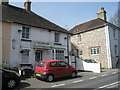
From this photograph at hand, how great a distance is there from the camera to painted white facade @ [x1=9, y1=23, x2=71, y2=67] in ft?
40.8

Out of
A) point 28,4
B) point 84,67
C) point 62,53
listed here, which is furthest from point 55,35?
point 28,4

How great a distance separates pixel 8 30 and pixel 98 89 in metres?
10.3

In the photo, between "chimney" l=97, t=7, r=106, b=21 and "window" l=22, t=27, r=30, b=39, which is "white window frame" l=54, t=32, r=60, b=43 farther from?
"chimney" l=97, t=7, r=106, b=21

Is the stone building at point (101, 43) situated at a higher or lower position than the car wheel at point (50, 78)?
higher

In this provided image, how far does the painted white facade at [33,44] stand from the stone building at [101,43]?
8.12m

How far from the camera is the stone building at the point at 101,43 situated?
67.9 feet

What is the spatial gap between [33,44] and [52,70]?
17.2 feet

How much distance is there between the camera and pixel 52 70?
9.72 metres

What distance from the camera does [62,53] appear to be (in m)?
16.7

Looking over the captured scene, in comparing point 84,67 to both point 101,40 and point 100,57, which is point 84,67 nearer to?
point 100,57

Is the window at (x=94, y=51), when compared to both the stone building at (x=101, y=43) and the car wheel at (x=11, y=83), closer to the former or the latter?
the stone building at (x=101, y=43)

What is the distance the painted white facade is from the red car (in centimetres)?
370

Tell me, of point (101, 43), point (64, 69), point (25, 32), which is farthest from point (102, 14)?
point (64, 69)

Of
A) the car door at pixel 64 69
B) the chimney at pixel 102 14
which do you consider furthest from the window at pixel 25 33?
the chimney at pixel 102 14
